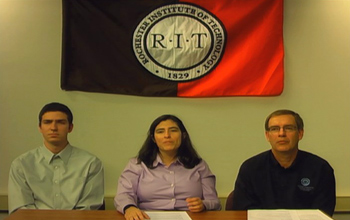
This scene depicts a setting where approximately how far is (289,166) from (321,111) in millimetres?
1406

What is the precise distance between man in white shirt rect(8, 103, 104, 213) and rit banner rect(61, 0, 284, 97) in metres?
1.03

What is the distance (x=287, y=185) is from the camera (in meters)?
2.48

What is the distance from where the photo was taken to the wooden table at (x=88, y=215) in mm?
2131

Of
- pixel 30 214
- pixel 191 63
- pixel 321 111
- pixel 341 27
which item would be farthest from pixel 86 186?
pixel 341 27

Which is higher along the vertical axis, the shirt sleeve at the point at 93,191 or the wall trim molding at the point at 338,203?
the shirt sleeve at the point at 93,191

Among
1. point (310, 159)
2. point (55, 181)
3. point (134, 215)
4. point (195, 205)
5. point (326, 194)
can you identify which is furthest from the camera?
point (55, 181)

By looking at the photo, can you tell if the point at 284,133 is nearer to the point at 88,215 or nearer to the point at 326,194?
the point at 326,194

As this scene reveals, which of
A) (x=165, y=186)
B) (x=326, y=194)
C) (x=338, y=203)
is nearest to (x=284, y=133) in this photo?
(x=326, y=194)

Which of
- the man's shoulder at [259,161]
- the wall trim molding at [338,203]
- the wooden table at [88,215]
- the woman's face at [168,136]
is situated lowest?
the wall trim molding at [338,203]

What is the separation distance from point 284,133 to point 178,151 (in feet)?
2.23

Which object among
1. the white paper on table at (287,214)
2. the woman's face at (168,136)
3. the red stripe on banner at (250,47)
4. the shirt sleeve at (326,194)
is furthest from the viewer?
the red stripe on banner at (250,47)

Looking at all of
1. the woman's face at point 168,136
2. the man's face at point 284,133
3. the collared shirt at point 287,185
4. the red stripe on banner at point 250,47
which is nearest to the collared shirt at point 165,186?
the woman's face at point 168,136

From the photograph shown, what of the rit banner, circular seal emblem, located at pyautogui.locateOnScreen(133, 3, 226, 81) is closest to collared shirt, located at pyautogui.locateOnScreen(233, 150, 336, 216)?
the rit banner

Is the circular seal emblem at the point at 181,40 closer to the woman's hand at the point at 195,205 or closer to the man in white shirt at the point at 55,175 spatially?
the man in white shirt at the point at 55,175
